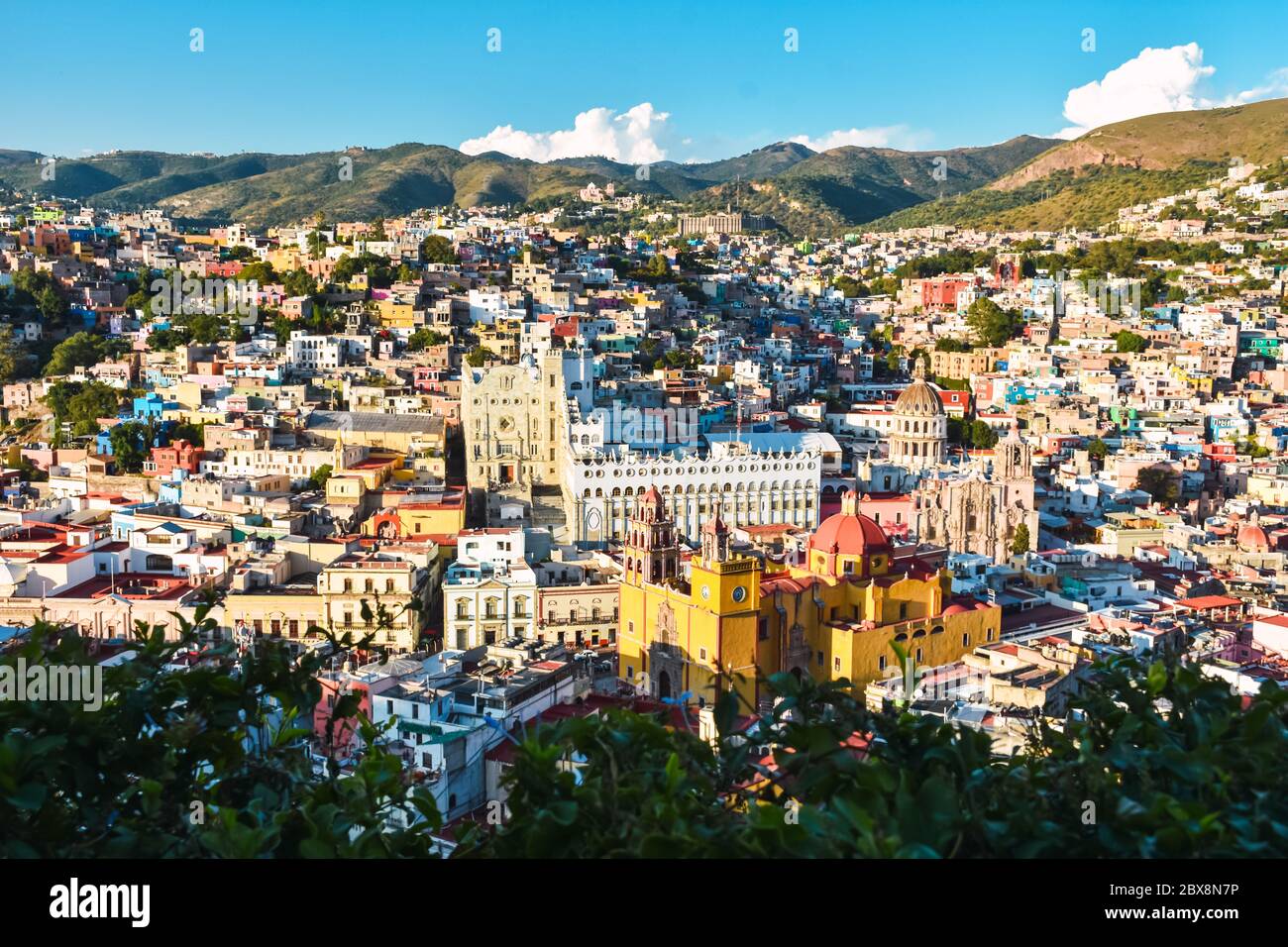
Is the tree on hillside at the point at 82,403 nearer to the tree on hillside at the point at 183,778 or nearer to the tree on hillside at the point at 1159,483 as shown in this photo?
the tree on hillside at the point at 1159,483

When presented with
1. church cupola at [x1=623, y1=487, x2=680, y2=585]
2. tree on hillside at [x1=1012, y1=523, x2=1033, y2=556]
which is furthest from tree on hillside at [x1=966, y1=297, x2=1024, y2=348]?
church cupola at [x1=623, y1=487, x2=680, y2=585]

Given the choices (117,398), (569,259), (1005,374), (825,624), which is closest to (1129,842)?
(825,624)

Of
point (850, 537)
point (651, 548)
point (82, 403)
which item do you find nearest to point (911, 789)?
point (651, 548)

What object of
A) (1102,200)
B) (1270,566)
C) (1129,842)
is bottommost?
(1270,566)

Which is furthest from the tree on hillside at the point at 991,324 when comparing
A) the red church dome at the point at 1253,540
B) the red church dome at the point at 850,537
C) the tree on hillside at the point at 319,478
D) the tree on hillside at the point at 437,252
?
the red church dome at the point at 850,537

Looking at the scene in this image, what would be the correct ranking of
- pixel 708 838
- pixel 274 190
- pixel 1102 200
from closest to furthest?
pixel 708 838, pixel 1102 200, pixel 274 190

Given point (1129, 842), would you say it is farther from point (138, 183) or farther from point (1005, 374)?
point (138, 183)
